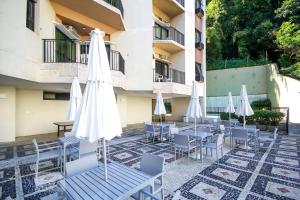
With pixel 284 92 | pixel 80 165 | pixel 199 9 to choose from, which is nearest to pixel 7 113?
pixel 80 165

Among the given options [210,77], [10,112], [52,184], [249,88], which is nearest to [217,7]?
[210,77]

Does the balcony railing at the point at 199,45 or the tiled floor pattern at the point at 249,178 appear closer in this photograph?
the tiled floor pattern at the point at 249,178

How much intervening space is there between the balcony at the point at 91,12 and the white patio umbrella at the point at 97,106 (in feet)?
25.8

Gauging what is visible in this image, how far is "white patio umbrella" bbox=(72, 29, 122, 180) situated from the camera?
9.51ft

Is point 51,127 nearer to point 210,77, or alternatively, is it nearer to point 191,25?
point 191,25

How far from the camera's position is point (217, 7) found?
992 inches

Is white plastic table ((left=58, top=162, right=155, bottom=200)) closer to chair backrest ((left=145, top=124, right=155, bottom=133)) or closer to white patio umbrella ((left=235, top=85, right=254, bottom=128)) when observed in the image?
chair backrest ((left=145, top=124, right=155, bottom=133))

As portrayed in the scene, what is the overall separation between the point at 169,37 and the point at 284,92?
1143cm

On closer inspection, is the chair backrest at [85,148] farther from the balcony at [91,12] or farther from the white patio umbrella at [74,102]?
the balcony at [91,12]

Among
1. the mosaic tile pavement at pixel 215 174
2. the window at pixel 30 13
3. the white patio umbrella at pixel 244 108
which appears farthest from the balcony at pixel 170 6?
the mosaic tile pavement at pixel 215 174

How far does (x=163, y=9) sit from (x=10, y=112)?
46.0 feet

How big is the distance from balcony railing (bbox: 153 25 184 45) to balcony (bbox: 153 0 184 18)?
1.62 meters

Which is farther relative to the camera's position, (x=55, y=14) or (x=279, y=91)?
(x=279, y=91)

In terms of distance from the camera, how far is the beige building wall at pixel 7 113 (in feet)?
28.9
